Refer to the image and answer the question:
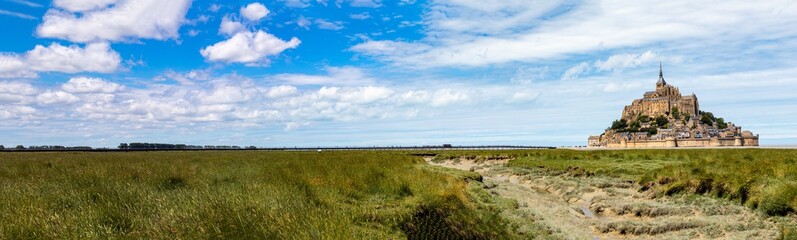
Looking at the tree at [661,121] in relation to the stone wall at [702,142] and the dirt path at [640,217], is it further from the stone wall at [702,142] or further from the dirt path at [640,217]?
the dirt path at [640,217]

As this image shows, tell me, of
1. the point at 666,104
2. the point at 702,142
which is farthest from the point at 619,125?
the point at 702,142

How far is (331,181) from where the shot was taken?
634 inches

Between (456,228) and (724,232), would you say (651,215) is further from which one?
(456,228)

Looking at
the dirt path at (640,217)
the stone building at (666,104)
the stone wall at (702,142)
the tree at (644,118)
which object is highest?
the stone building at (666,104)

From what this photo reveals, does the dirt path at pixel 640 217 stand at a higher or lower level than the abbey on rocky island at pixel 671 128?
lower

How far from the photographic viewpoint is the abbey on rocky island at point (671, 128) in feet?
487

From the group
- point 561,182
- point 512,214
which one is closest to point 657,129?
point 561,182

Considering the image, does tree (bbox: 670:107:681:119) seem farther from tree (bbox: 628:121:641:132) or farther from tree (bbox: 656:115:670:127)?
tree (bbox: 628:121:641:132)

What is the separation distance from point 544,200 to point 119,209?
14.8m

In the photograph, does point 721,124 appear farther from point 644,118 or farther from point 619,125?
point 619,125

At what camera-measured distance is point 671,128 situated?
16412 centimetres

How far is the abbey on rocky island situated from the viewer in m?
148

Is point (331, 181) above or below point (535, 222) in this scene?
above

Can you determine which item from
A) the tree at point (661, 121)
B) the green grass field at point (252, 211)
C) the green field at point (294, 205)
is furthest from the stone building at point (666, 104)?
the green grass field at point (252, 211)
